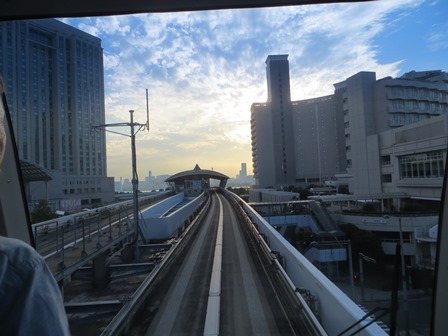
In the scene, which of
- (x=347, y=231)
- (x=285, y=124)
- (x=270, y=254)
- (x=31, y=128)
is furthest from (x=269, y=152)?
(x=31, y=128)

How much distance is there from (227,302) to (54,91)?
3614mm

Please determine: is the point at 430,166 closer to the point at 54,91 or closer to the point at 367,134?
the point at 54,91

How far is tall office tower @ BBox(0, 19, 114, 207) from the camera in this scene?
2.63 m

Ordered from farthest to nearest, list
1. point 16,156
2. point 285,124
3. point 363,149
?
point 285,124 → point 363,149 → point 16,156

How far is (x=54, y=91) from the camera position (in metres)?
3.56

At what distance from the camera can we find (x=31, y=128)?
10.2 ft

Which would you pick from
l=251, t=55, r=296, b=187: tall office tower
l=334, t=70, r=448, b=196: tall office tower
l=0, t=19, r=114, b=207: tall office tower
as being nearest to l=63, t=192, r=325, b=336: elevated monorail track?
l=0, t=19, r=114, b=207: tall office tower

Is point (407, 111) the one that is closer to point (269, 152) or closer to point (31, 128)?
point (31, 128)

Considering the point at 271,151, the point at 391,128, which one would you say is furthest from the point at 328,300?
the point at 271,151

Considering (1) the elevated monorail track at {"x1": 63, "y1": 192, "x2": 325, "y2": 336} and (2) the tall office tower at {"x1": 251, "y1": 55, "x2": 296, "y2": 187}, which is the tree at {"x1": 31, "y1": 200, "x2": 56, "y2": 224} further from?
(2) the tall office tower at {"x1": 251, "y1": 55, "x2": 296, "y2": 187}

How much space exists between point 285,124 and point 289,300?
46141 millimetres

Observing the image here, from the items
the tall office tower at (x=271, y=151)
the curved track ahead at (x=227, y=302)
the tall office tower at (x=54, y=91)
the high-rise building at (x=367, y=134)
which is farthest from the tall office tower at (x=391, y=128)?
the tall office tower at (x=271, y=151)

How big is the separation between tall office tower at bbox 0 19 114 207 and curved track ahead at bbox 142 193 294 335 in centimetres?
245

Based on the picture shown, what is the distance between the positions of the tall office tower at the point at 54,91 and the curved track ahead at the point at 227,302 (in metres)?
2.45
